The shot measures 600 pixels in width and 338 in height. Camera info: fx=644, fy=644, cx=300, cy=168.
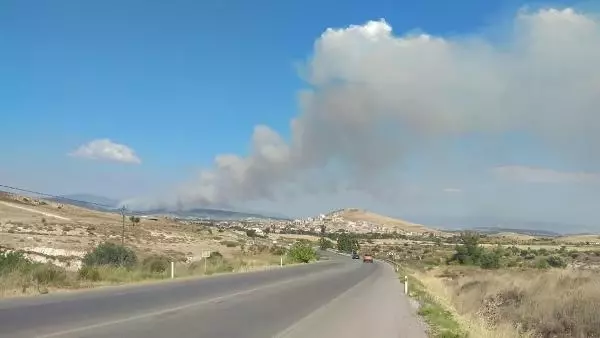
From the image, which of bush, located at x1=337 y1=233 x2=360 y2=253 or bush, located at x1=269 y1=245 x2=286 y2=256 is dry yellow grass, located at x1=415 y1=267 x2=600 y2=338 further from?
bush, located at x1=337 y1=233 x2=360 y2=253

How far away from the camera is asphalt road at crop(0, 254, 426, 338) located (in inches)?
522

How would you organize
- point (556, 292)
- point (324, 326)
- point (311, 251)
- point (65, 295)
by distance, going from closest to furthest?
point (324, 326) < point (65, 295) < point (556, 292) < point (311, 251)

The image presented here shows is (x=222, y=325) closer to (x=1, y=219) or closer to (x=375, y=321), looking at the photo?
(x=375, y=321)

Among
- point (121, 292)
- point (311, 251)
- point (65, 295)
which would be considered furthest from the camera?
point (311, 251)

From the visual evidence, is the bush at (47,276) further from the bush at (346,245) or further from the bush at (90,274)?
the bush at (346,245)

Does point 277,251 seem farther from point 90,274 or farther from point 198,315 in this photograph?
point 198,315

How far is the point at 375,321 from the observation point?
19375mm

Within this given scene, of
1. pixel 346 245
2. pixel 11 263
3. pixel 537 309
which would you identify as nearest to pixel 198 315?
pixel 11 263

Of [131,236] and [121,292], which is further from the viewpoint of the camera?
[131,236]

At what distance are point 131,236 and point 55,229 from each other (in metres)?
8.44

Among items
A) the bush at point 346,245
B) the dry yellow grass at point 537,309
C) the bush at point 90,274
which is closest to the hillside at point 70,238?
the bush at point 90,274

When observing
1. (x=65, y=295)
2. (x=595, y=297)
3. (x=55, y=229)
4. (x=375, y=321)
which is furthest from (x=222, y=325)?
(x=55, y=229)

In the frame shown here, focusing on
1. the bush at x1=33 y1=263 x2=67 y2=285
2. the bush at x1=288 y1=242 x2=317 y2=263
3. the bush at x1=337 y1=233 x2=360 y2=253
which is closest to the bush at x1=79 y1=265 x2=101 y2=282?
the bush at x1=33 y1=263 x2=67 y2=285

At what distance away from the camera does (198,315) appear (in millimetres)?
17000
